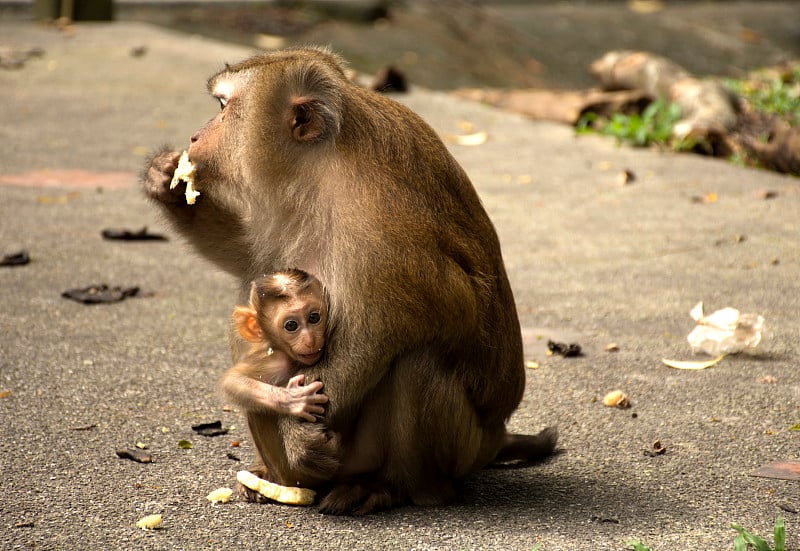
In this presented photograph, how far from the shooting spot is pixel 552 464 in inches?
151

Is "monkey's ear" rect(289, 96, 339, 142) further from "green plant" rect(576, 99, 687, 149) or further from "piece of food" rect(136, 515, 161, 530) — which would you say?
"green plant" rect(576, 99, 687, 149)

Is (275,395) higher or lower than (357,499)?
higher

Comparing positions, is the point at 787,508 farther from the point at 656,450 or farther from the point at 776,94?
the point at 776,94

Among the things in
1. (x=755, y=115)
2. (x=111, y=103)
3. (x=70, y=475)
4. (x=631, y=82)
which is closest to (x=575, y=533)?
(x=70, y=475)

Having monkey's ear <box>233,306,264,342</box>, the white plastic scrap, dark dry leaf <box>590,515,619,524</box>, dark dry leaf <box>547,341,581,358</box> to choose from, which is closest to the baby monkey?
monkey's ear <box>233,306,264,342</box>

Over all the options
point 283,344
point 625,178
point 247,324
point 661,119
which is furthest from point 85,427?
point 661,119

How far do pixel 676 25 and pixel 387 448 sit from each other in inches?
614

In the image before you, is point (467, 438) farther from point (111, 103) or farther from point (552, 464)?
point (111, 103)

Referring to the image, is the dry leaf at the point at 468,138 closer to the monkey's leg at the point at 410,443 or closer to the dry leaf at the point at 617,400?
the dry leaf at the point at 617,400

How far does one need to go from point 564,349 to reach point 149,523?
2301 mm

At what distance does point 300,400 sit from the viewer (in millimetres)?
3201

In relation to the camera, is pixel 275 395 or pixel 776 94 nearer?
pixel 275 395

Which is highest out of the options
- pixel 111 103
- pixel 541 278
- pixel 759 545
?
pixel 759 545

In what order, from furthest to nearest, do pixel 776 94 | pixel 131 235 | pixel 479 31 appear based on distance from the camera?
pixel 479 31
pixel 776 94
pixel 131 235
